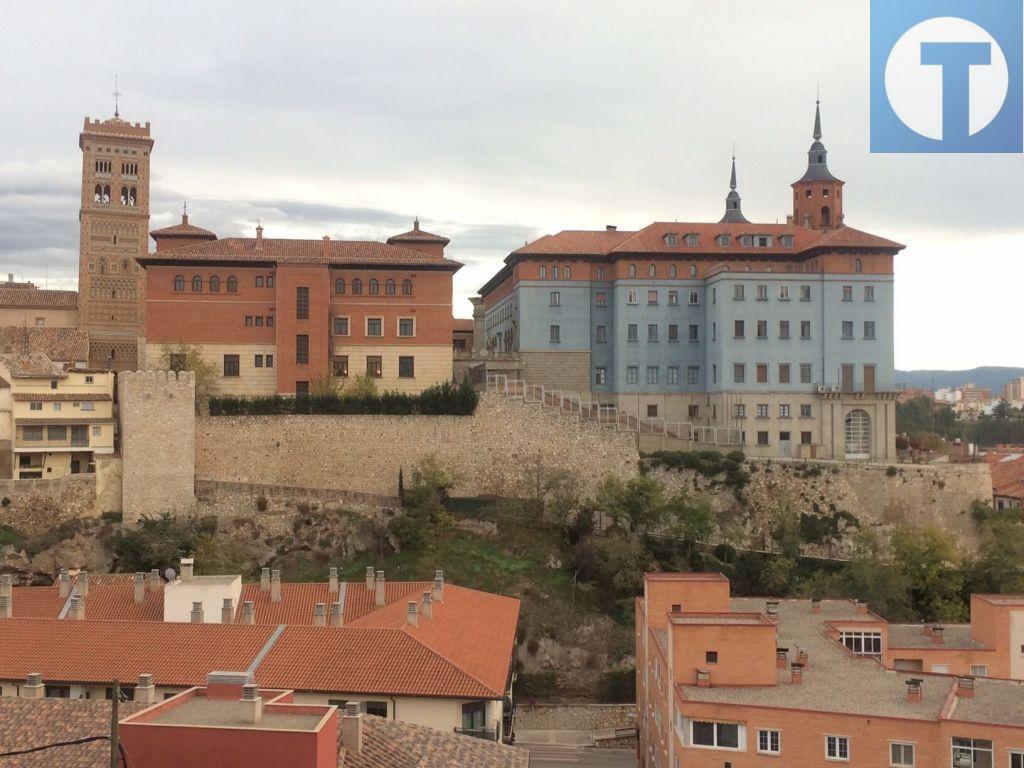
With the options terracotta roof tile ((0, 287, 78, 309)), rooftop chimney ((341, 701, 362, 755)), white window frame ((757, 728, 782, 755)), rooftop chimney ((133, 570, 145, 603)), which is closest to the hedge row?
rooftop chimney ((133, 570, 145, 603))

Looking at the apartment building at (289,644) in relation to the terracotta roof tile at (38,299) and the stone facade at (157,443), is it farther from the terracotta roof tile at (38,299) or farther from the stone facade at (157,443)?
the terracotta roof tile at (38,299)

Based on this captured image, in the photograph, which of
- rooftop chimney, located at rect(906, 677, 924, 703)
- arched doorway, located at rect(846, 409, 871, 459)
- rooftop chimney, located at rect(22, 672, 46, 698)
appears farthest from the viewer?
arched doorway, located at rect(846, 409, 871, 459)

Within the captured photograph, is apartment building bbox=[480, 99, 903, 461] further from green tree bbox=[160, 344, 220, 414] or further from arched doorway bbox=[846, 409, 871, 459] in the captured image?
green tree bbox=[160, 344, 220, 414]

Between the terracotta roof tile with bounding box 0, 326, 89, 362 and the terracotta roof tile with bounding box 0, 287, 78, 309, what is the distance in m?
6.29

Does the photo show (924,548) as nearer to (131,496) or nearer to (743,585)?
(743,585)

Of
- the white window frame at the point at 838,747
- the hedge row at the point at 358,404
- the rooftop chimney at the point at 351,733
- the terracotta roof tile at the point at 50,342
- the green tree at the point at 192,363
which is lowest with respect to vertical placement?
the white window frame at the point at 838,747

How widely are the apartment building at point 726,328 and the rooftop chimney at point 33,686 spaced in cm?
2860

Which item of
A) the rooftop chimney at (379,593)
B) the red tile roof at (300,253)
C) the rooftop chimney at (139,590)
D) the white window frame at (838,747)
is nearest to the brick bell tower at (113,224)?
the red tile roof at (300,253)

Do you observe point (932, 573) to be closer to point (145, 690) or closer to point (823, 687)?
point (823, 687)

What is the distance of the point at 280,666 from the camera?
22594 millimetres

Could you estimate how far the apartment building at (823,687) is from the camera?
20828 millimetres

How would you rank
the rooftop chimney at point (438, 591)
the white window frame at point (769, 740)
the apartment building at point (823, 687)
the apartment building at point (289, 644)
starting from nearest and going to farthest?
the apartment building at point (823, 687) → the white window frame at point (769, 740) → the apartment building at point (289, 644) → the rooftop chimney at point (438, 591)

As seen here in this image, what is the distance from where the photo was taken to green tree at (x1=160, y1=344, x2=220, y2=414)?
42719mm

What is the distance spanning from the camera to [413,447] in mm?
42281
